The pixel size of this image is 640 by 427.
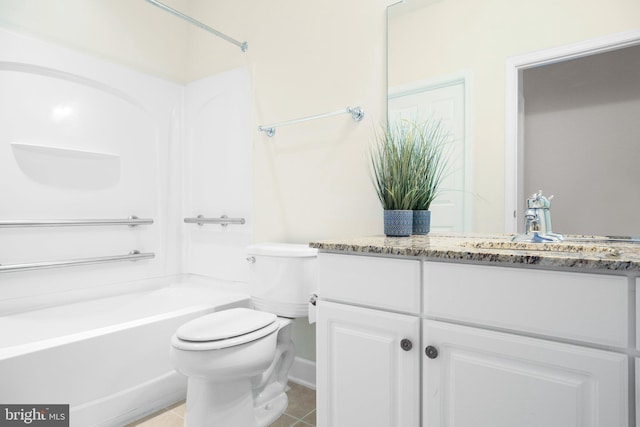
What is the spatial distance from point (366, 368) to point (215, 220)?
62.3 inches

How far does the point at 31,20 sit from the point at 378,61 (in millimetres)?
1903

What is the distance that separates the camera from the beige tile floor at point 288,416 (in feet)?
5.21

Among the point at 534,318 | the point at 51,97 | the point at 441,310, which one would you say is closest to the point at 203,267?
the point at 51,97

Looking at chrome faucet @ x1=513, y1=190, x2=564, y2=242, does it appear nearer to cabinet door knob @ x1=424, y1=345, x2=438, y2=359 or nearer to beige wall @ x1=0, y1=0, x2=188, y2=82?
cabinet door knob @ x1=424, y1=345, x2=438, y2=359

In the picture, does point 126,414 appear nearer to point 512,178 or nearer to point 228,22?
point 512,178

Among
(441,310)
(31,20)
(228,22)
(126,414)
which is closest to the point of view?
(441,310)

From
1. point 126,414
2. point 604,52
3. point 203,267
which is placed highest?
point 604,52

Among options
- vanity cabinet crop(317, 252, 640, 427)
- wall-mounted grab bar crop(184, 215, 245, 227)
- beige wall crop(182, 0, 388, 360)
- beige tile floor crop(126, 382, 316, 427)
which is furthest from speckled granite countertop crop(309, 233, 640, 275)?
wall-mounted grab bar crop(184, 215, 245, 227)

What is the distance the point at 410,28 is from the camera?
1.59 meters

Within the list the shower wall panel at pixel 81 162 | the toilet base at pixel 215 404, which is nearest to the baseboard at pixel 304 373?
the toilet base at pixel 215 404

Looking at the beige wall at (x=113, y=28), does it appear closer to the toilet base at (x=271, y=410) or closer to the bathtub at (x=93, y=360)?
the bathtub at (x=93, y=360)

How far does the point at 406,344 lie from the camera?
99 centimetres

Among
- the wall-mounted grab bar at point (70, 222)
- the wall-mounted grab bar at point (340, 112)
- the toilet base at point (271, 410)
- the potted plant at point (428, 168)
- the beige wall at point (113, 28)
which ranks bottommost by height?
the toilet base at point (271, 410)

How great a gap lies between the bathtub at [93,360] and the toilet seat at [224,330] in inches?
13.9
